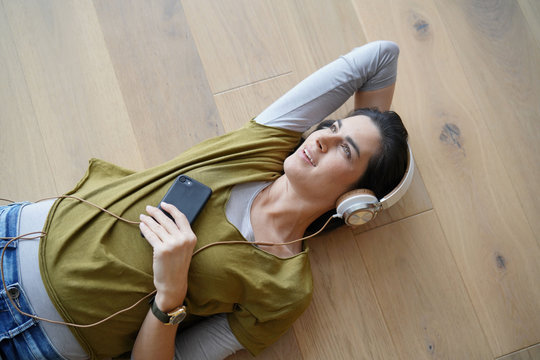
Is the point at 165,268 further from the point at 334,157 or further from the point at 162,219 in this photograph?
the point at 334,157

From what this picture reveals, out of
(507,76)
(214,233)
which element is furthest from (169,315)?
(507,76)

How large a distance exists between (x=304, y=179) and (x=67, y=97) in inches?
37.2

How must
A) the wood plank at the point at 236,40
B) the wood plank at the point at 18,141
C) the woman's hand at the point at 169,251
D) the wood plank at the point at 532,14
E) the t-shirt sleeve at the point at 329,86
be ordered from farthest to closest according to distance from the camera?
1. the wood plank at the point at 532,14
2. the wood plank at the point at 236,40
3. the wood plank at the point at 18,141
4. the t-shirt sleeve at the point at 329,86
5. the woman's hand at the point at 169,251

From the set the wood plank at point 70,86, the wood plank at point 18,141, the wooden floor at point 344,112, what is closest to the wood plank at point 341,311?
the wooden floor at point 344,112

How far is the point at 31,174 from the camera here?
1.36 metres

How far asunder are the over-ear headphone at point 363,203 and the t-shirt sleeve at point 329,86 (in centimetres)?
29

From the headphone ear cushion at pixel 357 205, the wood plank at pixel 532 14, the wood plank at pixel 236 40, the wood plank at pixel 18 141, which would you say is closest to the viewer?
the headphone ear cushion at pixel 357 205

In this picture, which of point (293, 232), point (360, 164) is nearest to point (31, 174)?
point (293, 232)

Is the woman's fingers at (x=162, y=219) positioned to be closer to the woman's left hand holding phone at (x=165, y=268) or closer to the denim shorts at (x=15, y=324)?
the woman's left hand holding phone at (x=165, y=268)

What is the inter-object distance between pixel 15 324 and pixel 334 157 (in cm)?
97

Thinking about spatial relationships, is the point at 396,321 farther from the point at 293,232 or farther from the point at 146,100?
the point at 146,100

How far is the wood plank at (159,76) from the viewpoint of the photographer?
1.43 m

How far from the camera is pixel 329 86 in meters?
1.26

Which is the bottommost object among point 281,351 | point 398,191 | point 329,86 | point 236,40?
point 281,351
